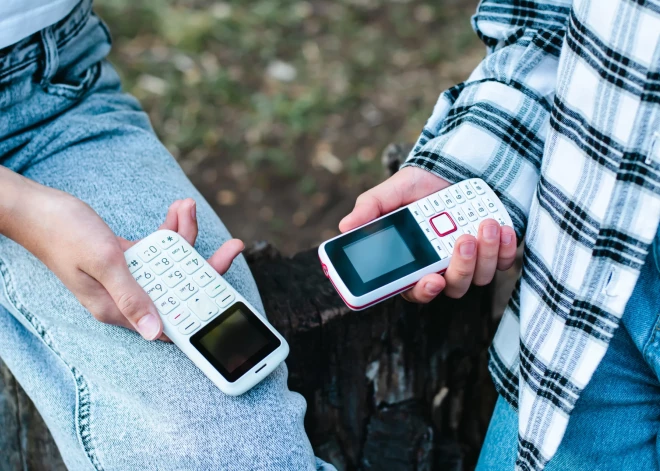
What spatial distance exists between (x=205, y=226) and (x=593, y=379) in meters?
0.57

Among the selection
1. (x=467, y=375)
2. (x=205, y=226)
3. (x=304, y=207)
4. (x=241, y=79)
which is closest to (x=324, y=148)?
(x=304, y=207)

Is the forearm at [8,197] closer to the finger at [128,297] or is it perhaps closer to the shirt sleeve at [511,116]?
the finger at [128,297]

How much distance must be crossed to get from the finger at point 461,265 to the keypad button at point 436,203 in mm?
98

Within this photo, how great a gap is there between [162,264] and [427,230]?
1.16 ft

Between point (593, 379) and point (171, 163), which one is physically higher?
point (171, 163)

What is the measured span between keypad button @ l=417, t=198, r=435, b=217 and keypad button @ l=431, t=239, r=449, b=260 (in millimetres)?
39

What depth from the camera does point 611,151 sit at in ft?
2.46

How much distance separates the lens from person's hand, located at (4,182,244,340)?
83cm

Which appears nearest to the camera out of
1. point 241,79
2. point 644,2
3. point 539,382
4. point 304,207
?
point 644,2

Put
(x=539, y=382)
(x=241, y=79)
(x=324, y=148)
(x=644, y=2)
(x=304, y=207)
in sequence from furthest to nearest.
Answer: (x=241, y=79)
(x=324, y=148)
(x=304, y=207)
(x=539, y=382)
(x=644, y=2)

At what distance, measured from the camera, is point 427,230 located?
94 centimetres

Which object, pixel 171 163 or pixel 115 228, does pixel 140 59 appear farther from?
pixel 115 228

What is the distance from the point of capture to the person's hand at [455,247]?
0.85 metres

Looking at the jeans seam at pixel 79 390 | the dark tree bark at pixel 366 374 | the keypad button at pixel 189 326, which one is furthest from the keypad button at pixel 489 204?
the jeans seam at pixel 79 390
